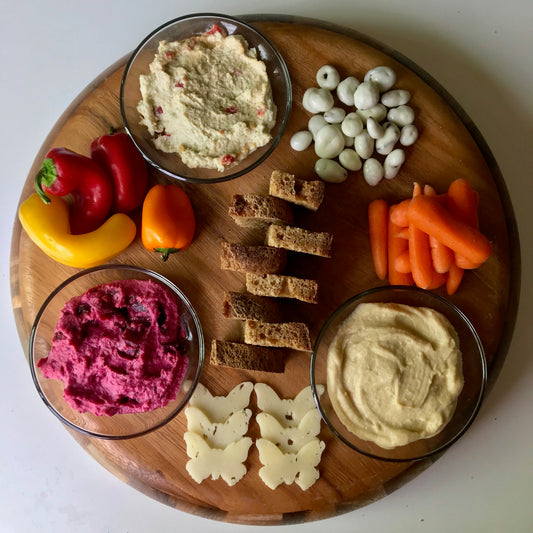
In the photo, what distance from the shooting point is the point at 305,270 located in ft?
7.25

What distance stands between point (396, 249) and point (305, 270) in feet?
1.24

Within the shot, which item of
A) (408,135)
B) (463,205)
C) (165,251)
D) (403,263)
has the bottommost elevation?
(165,251)

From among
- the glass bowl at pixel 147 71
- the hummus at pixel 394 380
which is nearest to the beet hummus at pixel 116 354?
the glass bowl at pixel 147 71

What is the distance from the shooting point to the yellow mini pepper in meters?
2.11

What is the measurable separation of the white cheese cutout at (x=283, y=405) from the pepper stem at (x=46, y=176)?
3.75 ft

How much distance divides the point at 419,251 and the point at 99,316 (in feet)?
4.13

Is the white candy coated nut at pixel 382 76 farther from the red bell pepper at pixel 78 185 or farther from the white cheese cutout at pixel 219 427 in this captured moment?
the white cheese cutout at pixel 219 427

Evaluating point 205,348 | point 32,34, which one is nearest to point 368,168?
point 205,348

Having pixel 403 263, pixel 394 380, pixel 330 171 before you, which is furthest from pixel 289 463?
pixel 330 171

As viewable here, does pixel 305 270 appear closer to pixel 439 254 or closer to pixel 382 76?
pixel 439 254

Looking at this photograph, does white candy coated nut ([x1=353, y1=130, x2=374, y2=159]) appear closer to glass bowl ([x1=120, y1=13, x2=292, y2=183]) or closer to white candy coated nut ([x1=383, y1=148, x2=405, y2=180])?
white candy coated nut ([x1=383, y1=148, x2=405, y2=180])

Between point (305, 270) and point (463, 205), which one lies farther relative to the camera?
point (305, 270)

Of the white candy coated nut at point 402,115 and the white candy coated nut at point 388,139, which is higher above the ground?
the white candy coated nut at point 402,115

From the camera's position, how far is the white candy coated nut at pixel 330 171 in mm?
2154
